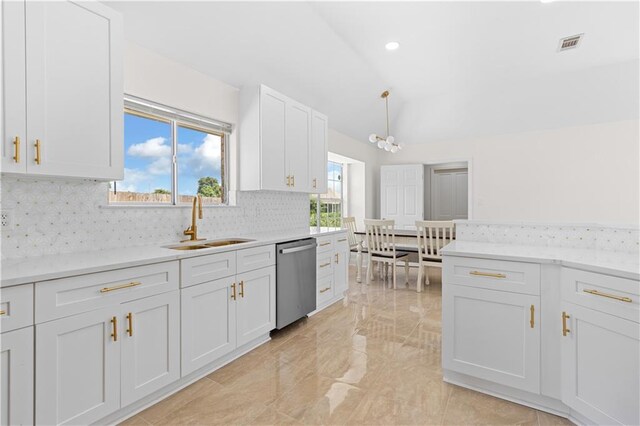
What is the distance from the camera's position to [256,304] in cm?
259

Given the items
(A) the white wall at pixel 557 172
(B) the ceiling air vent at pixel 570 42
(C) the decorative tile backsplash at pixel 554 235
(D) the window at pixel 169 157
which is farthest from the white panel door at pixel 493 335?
(B) the ceiling air vent at pixel 570 42

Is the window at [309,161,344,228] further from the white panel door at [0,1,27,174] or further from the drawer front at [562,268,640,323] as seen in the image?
the white panel door at [0,1,27,174]

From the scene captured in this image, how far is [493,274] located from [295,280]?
170cm

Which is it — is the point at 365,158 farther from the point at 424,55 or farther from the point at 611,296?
the point at 611,296

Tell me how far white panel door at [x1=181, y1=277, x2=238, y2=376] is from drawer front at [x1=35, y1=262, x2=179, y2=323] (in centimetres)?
20

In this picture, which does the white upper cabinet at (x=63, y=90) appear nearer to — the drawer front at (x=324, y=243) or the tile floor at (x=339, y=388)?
the tile floor at (x=339, y=388)

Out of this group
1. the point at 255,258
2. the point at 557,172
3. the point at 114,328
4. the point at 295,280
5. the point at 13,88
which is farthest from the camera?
the point at 557,172

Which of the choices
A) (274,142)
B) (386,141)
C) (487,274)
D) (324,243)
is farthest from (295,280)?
(386,141)

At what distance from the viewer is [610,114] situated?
4820mm

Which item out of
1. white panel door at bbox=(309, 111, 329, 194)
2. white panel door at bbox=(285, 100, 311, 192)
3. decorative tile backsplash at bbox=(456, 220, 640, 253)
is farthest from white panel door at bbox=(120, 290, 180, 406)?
white panel door at bbox=(309, 111, 329, 194)

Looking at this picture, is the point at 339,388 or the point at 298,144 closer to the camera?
the point at 339,388

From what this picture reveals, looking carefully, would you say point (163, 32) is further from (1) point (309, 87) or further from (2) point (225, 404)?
(2) point (225, 404)

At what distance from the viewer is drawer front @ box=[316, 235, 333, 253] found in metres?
3.42

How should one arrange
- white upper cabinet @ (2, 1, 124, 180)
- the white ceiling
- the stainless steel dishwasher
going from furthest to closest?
1. the stainless steel dishwasher
2. the white ceiling
3. white upper cabinet @ (2, 1, 124, 180)
